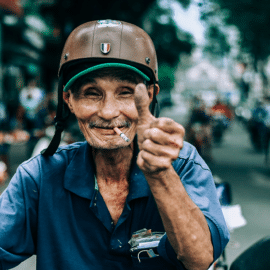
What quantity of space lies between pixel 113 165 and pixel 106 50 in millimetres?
591

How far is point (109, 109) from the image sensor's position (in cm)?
168

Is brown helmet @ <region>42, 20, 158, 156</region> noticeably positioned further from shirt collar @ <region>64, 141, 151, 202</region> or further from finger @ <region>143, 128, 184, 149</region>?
finger @ <region>143, 128, 184, 149</region>

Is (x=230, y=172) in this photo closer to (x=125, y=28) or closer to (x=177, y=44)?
(x=177, y=44)

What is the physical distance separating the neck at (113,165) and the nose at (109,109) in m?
0.24

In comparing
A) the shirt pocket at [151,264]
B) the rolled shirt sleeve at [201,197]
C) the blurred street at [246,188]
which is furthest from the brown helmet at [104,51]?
the blurred street at [246,188]

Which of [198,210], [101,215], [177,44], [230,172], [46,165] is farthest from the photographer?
[177,44]

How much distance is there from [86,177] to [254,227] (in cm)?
417

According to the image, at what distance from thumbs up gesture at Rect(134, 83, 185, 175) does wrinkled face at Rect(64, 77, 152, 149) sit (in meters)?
0.51

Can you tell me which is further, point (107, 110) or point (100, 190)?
point (100, 190)

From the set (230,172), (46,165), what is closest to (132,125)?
(46,165)

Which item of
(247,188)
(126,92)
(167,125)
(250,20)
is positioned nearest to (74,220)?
→ (126,92)

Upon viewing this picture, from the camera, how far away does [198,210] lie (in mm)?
1385

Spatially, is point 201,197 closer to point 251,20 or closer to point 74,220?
point 74,220

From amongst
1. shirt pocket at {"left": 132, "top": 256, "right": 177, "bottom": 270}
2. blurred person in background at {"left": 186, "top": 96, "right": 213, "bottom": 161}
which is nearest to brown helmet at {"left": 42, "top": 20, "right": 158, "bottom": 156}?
shirt pocket at {"left": 132, "top": 256, "right": 177, "bottom": 270}
